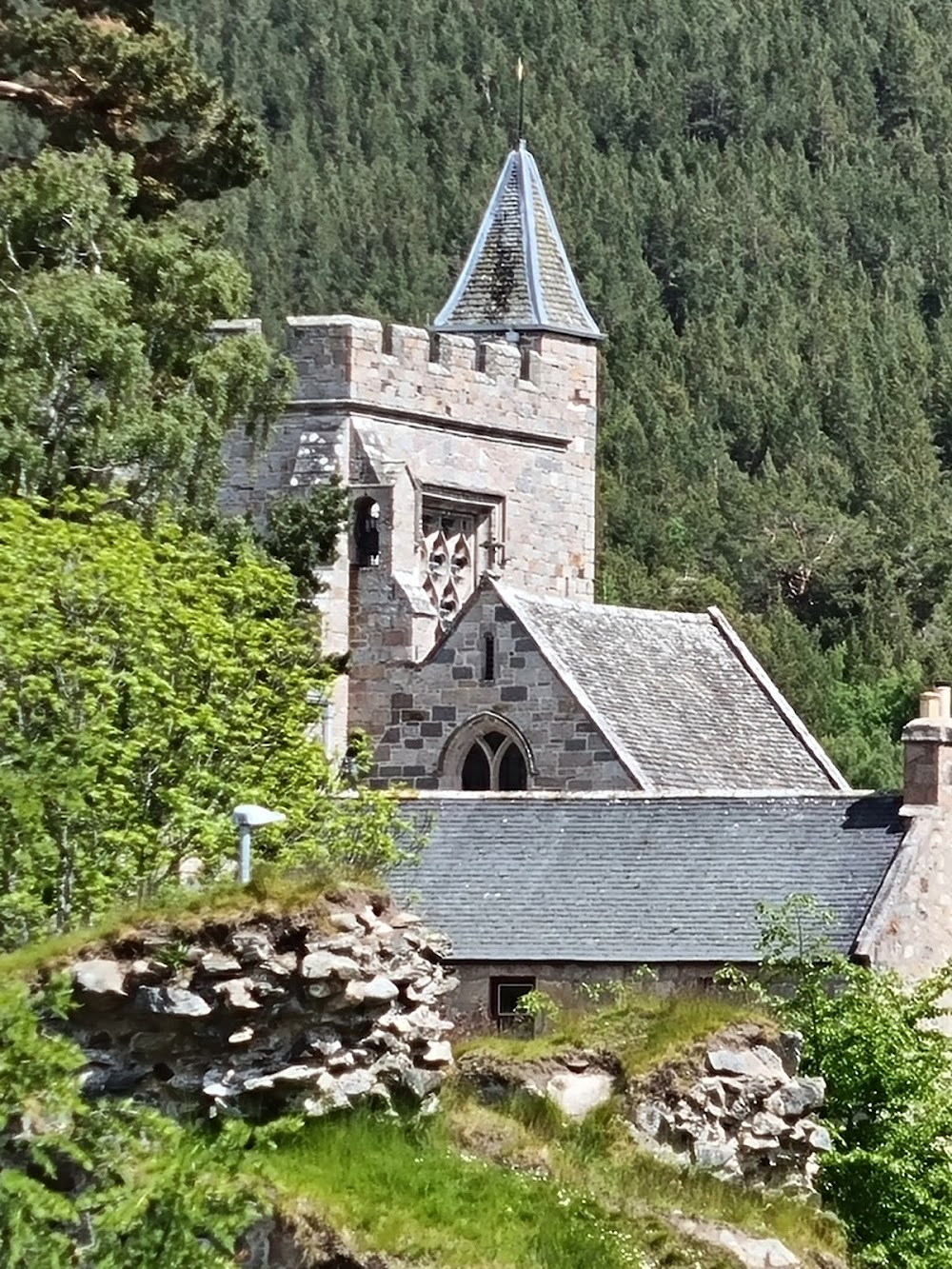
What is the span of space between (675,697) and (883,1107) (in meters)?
13.8

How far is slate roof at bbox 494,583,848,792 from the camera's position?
3644 centimetres

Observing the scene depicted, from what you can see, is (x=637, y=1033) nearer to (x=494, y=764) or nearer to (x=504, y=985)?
(x=504, y=985)

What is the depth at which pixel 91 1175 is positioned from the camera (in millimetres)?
18578

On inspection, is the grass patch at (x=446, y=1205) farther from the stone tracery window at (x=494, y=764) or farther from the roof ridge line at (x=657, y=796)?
the stone tracery window at (x=494, y=764)

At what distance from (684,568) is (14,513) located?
80.6 meters

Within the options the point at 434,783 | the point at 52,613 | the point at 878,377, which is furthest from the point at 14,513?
the point at 878,377

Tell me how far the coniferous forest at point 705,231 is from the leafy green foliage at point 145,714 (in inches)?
2510

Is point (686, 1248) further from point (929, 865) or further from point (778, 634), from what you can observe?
point (778, 634)

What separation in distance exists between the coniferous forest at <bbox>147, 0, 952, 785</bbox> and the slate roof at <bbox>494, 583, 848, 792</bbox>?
175 ft

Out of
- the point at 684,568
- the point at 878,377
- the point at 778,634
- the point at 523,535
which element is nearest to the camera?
the point at 523,535

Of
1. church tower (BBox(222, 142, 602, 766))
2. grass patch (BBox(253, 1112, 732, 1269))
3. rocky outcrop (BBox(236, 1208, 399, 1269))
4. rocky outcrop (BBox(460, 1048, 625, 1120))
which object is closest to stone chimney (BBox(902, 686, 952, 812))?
church tower (BBox(222, 142, 602, 766))

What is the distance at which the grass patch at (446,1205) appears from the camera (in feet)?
60.4

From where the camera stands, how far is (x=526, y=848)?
105ft

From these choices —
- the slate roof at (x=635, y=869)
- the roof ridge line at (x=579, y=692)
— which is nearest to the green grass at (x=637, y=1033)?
the slate roof at (x=635, y=869)
